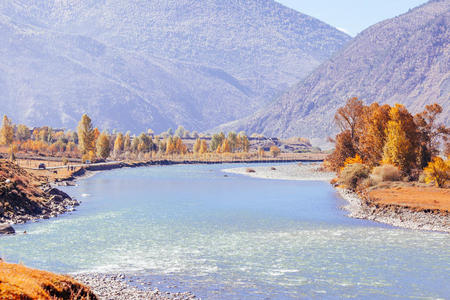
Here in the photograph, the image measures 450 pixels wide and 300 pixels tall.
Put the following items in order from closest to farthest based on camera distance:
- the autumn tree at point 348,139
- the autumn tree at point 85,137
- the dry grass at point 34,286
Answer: the dry grass at point 34,286 → the autumn tree at point 348,139 → the autumn tree at point 85,137

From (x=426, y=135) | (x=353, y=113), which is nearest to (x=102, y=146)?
(x=353, y=113)

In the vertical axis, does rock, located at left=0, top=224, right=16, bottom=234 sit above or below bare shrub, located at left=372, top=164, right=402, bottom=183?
below

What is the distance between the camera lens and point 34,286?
19391 millimetres

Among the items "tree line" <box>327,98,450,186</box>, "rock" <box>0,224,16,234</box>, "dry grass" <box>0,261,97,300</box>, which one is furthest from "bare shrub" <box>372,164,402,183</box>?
"dry grass" <box>0,261,97,300</box>

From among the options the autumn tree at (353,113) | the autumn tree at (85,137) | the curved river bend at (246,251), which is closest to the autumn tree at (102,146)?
the autumn tree at (85,137)

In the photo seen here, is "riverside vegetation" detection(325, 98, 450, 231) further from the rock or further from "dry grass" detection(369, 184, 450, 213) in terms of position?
the rock

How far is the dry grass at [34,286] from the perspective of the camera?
1822cm

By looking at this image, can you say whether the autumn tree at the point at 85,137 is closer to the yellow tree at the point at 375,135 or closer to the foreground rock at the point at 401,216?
the yellow tree at the point at 375,135

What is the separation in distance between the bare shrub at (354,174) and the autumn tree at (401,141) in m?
3.72

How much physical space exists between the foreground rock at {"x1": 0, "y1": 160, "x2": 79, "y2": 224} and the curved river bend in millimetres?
2499

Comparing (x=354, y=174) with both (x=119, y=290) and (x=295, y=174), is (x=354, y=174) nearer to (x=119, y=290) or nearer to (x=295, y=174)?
(x=295, y=174)

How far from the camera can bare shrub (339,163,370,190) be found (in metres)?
87.4

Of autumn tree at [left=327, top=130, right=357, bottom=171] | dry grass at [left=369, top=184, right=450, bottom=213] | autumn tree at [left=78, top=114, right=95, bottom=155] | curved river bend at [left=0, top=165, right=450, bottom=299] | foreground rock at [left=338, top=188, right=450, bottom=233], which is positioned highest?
autumn tree at [left=78, top=114, right=95, bottom=155]

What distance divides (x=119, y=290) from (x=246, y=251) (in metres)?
14.3
